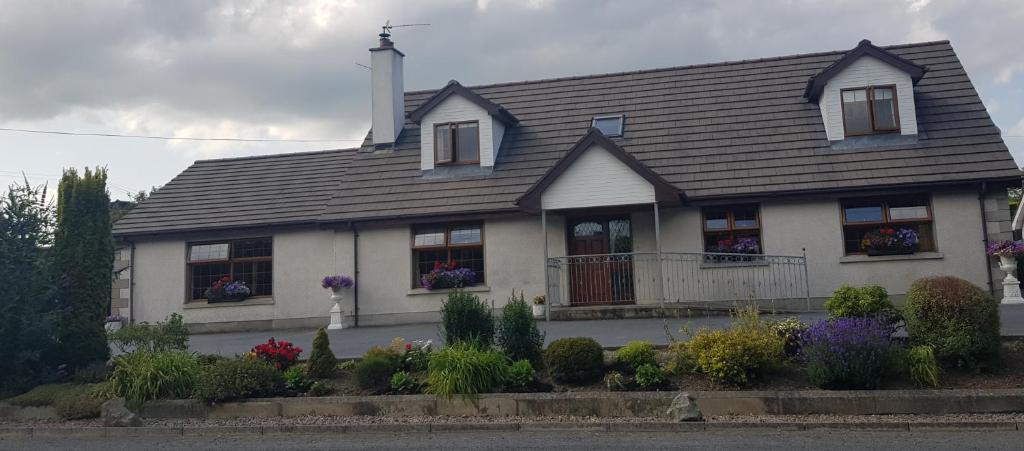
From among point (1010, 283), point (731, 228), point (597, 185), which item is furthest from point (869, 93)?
point (597, 185)

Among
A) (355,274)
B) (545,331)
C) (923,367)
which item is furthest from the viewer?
(355,274)

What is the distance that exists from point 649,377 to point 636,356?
0.54 m

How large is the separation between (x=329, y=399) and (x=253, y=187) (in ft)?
44.9

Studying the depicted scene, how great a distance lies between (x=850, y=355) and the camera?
9.30 meters

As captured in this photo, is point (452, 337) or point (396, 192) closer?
point (452, 337)

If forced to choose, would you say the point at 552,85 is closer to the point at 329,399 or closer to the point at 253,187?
the point at 253,187

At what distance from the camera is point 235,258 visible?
2095 centimetres

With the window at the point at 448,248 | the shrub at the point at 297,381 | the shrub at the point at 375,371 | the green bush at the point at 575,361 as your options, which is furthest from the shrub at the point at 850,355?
the window at the point at 448,248

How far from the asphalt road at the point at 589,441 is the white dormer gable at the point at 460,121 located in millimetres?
11730

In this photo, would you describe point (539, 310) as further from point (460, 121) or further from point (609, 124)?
point (609, 124)

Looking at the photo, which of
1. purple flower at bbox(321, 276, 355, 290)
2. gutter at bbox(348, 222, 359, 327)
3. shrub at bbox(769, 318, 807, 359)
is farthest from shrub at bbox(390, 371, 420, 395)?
gutter at bbox(348, 222, 359, 327)

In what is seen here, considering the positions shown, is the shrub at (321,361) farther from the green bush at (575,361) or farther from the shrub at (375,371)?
the green bush at (575,361)

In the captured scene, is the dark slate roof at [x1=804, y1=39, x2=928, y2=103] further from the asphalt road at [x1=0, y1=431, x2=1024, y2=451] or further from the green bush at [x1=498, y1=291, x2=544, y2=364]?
the asphalt road at [x1=0, y1=431, x2=1024, y2=451]

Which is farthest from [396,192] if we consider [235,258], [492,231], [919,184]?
[919,184]
